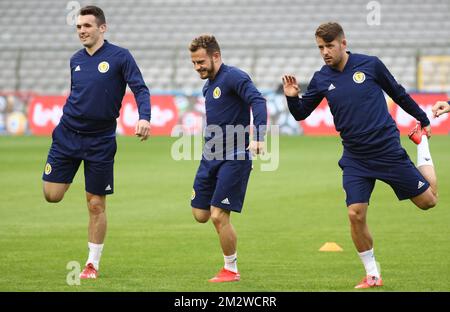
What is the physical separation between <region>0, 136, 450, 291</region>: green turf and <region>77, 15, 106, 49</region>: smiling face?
2187 mm

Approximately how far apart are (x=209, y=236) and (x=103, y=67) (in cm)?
363

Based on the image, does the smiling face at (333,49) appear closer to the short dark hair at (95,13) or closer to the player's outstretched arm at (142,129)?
the player's outstretched arm at (142,129)

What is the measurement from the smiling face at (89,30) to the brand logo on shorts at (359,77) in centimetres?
249

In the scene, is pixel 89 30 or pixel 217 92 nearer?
pixel 217 92

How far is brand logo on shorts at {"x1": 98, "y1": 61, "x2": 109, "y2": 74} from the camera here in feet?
31.1

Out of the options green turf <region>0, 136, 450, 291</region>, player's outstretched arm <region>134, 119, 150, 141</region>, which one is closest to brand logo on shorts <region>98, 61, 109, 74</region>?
player's outstretched arm <region>134, 119, 150, 141</region>

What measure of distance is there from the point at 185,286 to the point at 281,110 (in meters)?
22.3

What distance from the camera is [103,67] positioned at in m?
9.48

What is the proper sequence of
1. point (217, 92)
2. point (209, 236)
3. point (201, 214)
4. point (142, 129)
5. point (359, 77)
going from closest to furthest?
point (359, 77) < point (142, 129) < point (217, 92) < point (201, 214) < point (209, 236)

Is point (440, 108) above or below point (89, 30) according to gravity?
below

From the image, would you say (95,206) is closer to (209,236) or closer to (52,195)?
(52,195)

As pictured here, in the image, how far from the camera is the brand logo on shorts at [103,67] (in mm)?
9469

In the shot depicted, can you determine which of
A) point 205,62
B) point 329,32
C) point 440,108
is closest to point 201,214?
point 205,62

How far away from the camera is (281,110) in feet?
101
